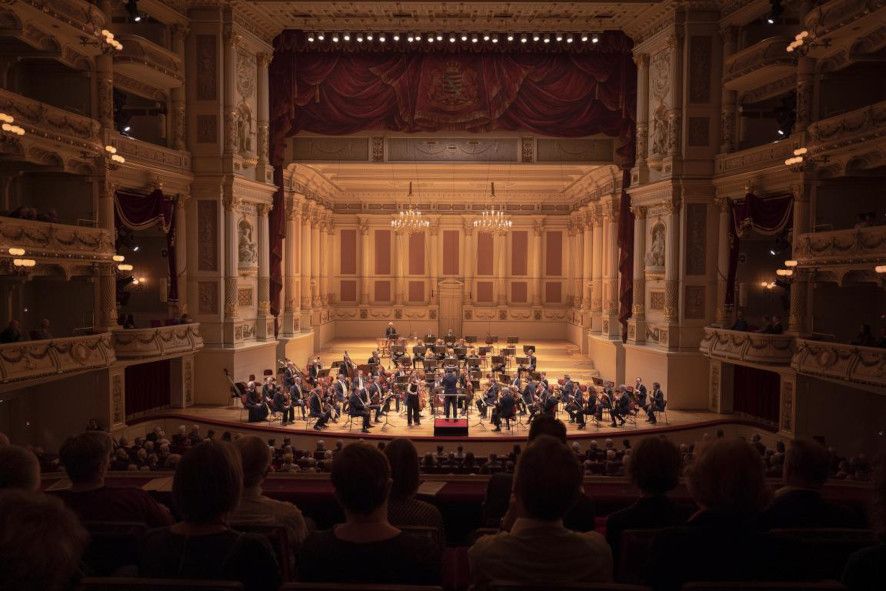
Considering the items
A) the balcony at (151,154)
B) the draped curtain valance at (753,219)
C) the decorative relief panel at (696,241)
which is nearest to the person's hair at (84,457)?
the balcony at (151,154)

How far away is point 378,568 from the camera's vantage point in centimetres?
301

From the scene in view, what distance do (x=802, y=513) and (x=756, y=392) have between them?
54.0ft

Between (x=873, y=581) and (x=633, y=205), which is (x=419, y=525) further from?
(x=633, y=205)

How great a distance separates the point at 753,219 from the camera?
18.5 meters

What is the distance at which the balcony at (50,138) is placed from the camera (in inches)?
551

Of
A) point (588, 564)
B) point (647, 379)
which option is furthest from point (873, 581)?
point (647, 379)

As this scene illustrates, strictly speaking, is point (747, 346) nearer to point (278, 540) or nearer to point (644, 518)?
point (644, 518)

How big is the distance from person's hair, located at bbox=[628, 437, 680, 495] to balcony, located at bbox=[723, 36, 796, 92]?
55.1 feet

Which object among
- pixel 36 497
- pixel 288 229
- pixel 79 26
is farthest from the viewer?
pixel 288 229

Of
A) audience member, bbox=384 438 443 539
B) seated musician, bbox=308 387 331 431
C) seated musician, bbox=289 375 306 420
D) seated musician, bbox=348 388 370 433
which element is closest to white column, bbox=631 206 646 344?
seated musician, bbox=348 388 370 433

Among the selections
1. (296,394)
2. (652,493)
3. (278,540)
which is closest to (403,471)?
(278,540)

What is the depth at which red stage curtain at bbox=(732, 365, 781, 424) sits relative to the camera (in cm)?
1834

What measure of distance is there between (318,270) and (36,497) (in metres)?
32.6

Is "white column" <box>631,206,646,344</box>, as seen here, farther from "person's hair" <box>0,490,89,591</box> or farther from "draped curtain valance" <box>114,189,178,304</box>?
"person's hair" <box>0,490,89,591</box>
